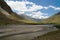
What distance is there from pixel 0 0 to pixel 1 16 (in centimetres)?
3280

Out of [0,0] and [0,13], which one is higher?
[0,0]

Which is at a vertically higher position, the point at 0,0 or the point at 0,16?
the point at 0,0

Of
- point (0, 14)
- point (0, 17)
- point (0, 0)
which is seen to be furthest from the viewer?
point (0, 0)

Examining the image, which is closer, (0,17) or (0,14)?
(0,17)

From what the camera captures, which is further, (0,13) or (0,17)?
(0,13)

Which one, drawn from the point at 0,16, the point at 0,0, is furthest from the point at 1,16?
the point at 0,0

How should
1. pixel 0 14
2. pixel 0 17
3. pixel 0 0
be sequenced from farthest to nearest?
pixel 0 0 < pixel 0 14 < pixel 0 17

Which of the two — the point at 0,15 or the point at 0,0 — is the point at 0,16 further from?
the point at 0,0

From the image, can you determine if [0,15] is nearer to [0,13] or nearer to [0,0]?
[0,13]

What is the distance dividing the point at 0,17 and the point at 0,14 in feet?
40.7

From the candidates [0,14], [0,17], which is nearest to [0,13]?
[0,14]

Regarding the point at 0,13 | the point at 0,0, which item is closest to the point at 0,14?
the point at 0,13

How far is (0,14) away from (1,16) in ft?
20.9

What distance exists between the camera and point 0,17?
16488 cm
